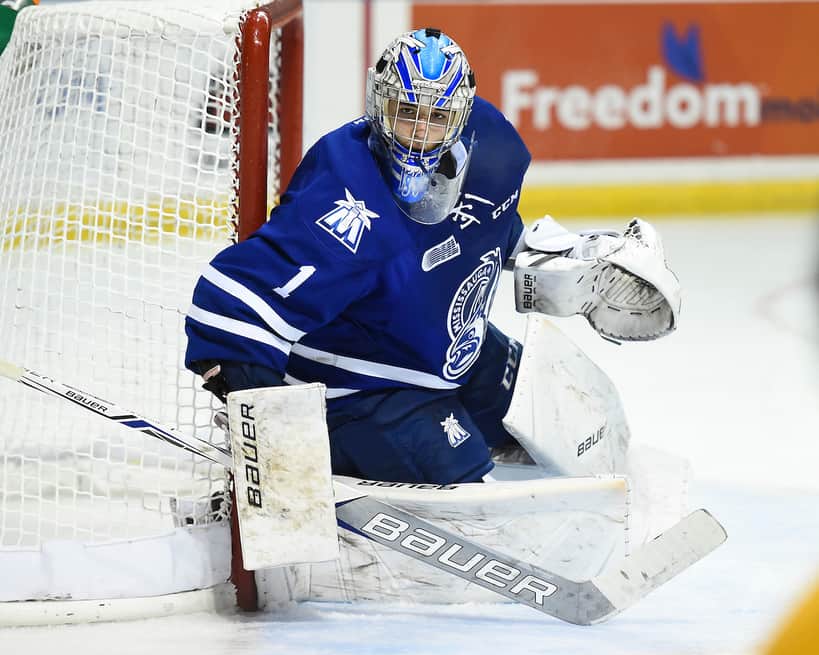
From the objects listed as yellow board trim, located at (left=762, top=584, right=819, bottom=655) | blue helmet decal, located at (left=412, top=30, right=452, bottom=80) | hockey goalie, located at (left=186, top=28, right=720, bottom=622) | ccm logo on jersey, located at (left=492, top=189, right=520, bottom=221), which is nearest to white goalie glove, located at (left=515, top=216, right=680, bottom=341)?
hockey goalie, located at (left=186, top=28, right=720, bottom=622)

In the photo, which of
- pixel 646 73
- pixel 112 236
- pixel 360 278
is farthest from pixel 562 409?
pixel 646 73

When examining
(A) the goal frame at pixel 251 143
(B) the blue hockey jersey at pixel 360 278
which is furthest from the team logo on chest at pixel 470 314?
(A) the goal frame at pixel 251 143

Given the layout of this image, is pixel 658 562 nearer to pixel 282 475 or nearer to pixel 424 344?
pixel 424 344

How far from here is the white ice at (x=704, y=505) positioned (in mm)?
2242

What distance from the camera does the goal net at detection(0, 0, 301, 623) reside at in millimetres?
2361

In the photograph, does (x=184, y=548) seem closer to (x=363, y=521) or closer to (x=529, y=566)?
(x=363, y=521)

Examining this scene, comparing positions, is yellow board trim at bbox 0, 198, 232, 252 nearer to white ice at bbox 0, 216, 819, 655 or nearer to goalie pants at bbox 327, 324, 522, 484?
goalie pants at bbox 327, 324, 522, 484

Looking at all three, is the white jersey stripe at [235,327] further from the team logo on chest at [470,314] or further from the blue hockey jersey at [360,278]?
the team logo on chest at [470,314]

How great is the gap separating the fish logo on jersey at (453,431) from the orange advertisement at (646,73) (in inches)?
136

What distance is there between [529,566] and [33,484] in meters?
1.16

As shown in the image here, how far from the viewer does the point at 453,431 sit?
97.1 inches

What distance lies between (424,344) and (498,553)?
1.22ft

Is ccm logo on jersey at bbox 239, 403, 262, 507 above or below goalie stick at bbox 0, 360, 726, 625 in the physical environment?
above

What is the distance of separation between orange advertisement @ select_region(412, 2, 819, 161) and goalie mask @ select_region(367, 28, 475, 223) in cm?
355
